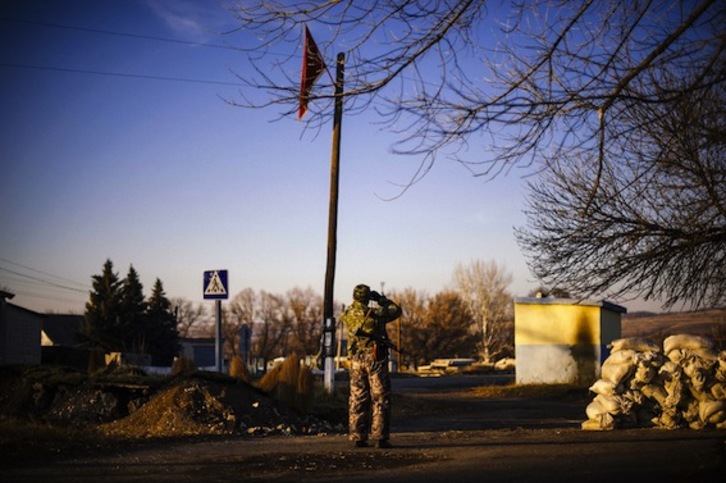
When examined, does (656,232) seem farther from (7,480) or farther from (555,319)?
(555,319)

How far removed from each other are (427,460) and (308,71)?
434 centimetres

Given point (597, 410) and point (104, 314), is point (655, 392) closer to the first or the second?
point (597, 410)

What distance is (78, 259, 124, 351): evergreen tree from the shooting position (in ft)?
199

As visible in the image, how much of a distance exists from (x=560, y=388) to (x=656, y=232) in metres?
13.7

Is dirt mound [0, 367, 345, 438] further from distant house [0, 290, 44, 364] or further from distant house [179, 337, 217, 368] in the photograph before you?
Result: distant house [179, 337, 217, 368]

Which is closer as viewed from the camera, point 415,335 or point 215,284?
point 215,284

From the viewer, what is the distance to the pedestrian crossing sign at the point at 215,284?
55.4ft

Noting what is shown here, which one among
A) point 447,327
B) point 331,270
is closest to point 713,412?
point 331,270

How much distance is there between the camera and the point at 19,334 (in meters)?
42.2

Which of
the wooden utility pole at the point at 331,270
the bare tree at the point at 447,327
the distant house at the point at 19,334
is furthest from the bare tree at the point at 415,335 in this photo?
the wooden utility pole at the point at 331,270

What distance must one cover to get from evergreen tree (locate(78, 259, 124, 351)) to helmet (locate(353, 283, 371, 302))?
53.5 meters

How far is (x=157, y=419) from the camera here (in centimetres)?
1265

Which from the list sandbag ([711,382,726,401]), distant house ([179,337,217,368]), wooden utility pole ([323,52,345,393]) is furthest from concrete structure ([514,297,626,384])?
distant house ([179,337,217,368])

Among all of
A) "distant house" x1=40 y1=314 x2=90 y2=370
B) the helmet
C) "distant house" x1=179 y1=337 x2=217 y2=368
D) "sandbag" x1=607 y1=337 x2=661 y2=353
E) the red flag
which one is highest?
the red flag
